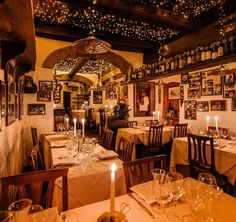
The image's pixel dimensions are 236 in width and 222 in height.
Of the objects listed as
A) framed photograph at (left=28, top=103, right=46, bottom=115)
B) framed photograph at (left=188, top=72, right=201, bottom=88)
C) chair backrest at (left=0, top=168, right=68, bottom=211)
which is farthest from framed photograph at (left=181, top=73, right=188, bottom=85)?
chair backrest at (left=0, top=168, right=68, bottom=211)

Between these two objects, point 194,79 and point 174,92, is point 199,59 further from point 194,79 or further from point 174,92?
point 174,92

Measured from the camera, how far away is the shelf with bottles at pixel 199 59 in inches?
118

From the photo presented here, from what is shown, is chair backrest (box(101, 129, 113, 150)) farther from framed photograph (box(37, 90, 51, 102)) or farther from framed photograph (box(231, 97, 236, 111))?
framed photograph (box(231, 97, 236, 111))

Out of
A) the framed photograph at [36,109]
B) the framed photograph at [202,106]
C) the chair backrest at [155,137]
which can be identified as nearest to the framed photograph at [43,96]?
the framed photograph at [36,109]

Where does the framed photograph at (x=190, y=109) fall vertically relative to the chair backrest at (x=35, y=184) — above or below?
above

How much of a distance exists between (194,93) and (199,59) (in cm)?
233

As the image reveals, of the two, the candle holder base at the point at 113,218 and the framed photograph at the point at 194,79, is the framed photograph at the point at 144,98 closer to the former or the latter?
the framed photograph at the point at 194,79

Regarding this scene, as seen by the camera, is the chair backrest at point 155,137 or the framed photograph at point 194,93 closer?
the chair backrest at point 155,137

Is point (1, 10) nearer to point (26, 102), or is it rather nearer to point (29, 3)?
point (29, 3)

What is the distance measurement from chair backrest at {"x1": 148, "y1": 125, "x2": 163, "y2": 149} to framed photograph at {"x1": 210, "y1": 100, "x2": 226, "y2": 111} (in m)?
1.71

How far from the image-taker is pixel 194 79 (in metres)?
5.65

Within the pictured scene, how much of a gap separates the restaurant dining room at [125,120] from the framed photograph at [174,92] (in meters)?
0.08

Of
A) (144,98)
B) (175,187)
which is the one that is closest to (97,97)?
(144,98)

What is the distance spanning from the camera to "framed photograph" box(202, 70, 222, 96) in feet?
16.0
